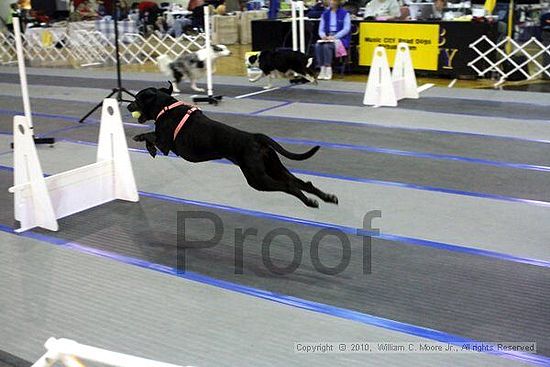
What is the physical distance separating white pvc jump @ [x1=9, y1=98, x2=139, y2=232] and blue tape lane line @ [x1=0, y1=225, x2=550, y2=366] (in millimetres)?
267

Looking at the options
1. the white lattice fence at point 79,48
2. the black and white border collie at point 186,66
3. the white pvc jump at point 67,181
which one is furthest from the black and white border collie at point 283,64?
the white pvc jump at point 67,181

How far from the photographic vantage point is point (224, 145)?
3537 millimetres

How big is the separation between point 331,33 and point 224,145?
22.1 feet

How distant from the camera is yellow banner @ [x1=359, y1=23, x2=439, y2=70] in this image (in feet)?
31.3

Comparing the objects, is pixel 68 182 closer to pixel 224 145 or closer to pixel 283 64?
pixel 224 145

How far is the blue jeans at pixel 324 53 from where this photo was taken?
9734 mm

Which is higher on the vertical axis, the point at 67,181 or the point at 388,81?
the point at 388,81

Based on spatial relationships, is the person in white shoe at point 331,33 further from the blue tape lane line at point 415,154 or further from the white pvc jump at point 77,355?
the white pvc jump at point 77,355

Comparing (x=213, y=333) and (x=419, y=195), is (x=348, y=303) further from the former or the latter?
(x=419, y=195)

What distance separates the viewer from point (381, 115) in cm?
702

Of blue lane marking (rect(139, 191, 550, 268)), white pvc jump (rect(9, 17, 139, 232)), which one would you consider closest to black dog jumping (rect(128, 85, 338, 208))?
blue lane marking (rect(139, 191, 550, 268))

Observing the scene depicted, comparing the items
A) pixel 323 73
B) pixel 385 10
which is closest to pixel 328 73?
pixel 323 73

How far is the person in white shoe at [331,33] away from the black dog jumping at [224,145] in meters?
6.23

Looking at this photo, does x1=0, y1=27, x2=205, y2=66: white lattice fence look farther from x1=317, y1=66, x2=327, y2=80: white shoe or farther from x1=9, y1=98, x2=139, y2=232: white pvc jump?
x1=9, y1=98, x2=139, y2=232: white pvc jump
